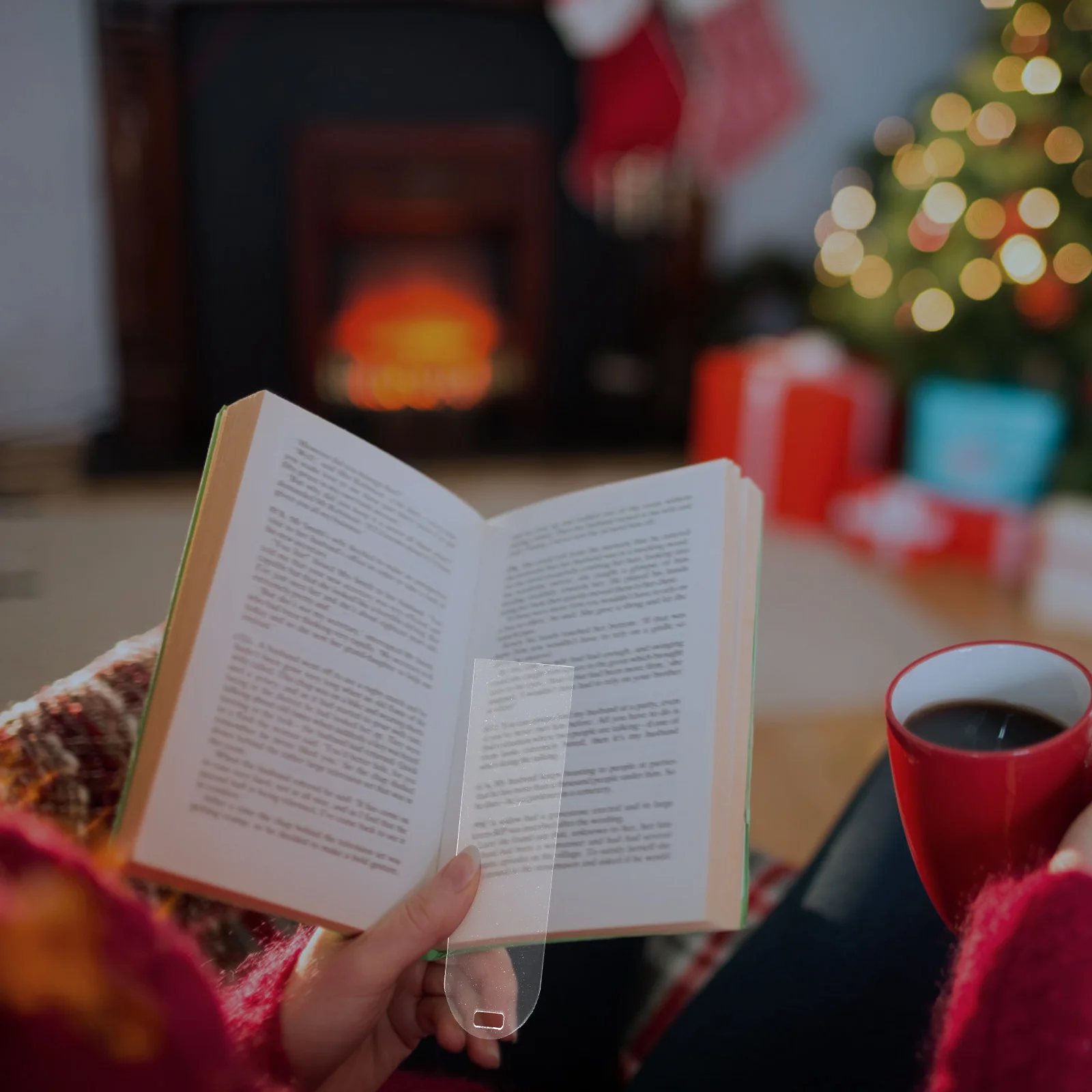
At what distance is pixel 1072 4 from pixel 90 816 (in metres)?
2.32

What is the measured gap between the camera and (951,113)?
2242 mm

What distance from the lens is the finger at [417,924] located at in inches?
17.4

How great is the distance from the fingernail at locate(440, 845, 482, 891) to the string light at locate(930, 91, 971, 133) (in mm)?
2223

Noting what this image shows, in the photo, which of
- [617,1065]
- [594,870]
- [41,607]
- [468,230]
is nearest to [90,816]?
[41,607]

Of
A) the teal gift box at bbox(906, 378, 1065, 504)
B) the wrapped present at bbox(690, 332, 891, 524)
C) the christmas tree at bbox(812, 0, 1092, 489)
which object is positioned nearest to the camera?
the christmas tree at bbox(812, 0, 1092, 489)

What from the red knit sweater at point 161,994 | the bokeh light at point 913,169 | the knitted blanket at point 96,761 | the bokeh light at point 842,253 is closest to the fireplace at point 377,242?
the bokeh light at point 842,253

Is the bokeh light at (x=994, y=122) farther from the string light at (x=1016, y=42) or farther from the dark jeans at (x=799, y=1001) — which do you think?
the dark jeans at (x=799, y=1001)

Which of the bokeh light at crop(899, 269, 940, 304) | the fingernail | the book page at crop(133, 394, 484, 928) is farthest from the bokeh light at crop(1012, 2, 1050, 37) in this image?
the fingernail

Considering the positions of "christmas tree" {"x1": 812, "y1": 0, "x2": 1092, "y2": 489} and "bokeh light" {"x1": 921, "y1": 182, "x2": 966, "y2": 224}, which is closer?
"christmas tree" {"x1": 812, "y1": 0, "x2": 1092, "y2": 489}

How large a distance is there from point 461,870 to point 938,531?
2.00 metres

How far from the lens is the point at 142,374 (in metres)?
2.64

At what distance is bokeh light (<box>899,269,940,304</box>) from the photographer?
2.21 m

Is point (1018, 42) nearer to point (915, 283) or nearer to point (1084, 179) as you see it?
point (1084, 179)

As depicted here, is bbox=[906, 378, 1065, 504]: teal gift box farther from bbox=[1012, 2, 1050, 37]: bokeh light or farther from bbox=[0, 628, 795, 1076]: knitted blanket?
bbox=[0, 628, 795, 1076]: knitted blanket
